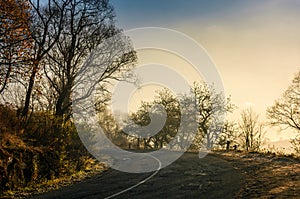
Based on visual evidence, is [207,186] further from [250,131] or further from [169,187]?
[250,131]

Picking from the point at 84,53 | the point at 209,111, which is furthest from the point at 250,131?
the point at 84,53

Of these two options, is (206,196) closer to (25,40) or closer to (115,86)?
(25,40)

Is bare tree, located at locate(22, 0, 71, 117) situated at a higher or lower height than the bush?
higher

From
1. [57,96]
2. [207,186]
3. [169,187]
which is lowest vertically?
[169,187]

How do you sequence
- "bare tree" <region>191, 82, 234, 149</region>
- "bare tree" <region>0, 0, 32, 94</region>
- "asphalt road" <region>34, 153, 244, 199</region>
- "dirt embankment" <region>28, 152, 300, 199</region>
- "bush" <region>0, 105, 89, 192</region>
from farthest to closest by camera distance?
"bare tree" <region>191, 82, 234, 149</region>
"bare tree" <region>0, 0, 32, 94</region>
"bush" <region>0, 105, 89, 192</region>
"asphalt road" <region>34, 153, 244, 199</region>
"dirt embankment" <region>28, 152, 300, 199</region>

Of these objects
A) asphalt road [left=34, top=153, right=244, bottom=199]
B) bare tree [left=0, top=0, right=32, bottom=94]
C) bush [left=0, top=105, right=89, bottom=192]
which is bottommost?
asphalt road [left=34, top=153, right=244, bottom=199]

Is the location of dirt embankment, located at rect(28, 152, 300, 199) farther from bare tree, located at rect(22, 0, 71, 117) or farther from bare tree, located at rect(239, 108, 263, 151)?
bare tree, located at rect(239, 108, 263, 151)

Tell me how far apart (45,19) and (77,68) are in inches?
189

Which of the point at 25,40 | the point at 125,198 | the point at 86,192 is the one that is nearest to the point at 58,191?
the point at 86,192

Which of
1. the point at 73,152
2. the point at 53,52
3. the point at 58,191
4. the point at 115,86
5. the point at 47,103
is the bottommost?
the point at 58,191

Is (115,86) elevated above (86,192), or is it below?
above

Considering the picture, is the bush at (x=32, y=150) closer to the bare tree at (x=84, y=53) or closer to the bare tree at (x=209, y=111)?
the bare tree at (x=84, y=53)

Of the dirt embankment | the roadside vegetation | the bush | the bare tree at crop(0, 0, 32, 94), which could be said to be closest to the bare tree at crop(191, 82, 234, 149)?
the roadside vegetation

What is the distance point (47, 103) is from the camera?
2905 centimetres
